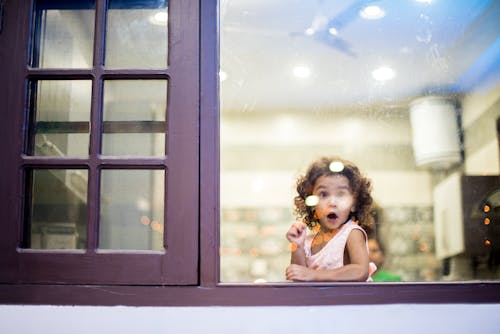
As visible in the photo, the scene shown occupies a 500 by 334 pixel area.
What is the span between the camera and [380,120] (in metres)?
4.92

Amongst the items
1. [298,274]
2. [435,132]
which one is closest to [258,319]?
[298,274]

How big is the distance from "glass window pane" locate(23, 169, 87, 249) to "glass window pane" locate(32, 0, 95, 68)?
0.42 meters

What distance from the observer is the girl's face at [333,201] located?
131 inches

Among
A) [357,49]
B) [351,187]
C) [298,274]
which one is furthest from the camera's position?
[357,49]

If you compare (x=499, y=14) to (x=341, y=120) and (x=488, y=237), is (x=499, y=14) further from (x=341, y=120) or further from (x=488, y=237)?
(x=341, y=120)

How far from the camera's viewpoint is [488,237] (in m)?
3.81

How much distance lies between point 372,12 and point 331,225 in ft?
4.78

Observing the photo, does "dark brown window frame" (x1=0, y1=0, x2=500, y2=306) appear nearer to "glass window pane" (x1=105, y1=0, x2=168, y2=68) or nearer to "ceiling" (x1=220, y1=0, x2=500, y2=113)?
"glass window pane" (x1=105, y1=0, x2=168, y2=68)

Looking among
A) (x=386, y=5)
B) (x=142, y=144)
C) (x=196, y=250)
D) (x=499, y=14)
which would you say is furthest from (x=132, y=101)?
(x=499, y=14)

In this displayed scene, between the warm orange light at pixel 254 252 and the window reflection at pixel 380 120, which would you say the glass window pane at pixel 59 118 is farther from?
the warm orange light at pixel 254 252

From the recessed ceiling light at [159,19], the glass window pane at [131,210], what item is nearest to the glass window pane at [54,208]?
the glass window pane at [131,210]

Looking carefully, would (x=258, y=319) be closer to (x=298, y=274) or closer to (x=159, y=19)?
(x=298, y=274)

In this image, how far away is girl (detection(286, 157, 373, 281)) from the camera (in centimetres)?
282

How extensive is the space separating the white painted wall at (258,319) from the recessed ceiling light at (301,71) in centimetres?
311
